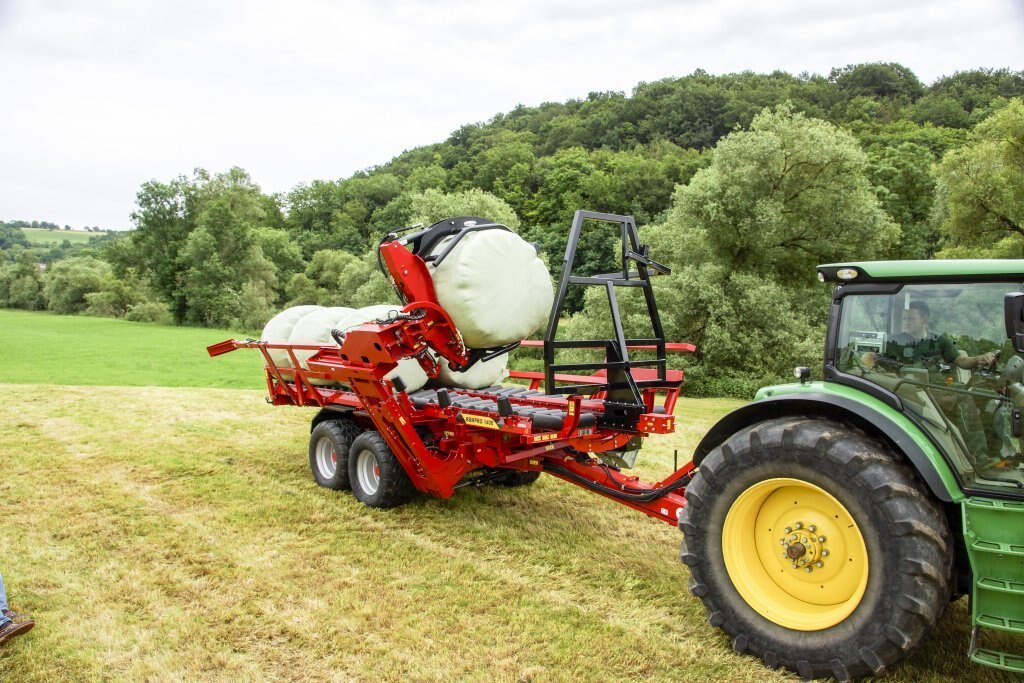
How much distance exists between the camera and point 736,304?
72.8 feet

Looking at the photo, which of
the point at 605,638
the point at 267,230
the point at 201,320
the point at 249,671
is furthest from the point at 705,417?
the point at 267,230

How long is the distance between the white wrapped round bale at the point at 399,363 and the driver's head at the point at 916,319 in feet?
12.9

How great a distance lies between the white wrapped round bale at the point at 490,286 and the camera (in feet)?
17.7

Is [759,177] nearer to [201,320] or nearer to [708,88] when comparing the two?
[201,320]

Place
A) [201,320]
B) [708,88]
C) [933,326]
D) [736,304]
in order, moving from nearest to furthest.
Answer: [933,326]
[736,304]
[201,320]
[708,88]

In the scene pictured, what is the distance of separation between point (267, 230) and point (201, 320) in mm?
14376

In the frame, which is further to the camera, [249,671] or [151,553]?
[151,553]

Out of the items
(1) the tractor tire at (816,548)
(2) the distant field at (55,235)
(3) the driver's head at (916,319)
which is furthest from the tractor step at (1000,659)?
(2) the distant field at (55,235)

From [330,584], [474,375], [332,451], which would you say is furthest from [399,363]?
[330,584]

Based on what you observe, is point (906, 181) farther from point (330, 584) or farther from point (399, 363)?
point (330, 584)

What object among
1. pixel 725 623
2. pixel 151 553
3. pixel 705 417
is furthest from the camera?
pixel 705 417

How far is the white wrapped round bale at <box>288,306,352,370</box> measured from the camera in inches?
282

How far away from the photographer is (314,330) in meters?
7.23

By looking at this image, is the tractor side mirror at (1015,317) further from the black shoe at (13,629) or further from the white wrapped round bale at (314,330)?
the white wrapped round bale at (314,330)
